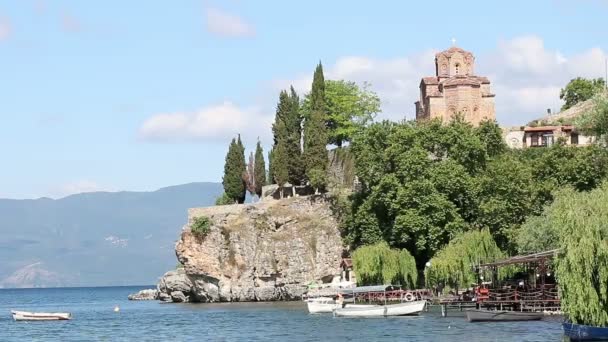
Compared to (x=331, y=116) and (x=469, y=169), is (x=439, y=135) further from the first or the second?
(x=331, y=116)

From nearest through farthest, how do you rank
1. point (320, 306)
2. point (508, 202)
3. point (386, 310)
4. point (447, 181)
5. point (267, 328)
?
point (267, 328), point (386, 310), point (320, 306), point (508, 202), point (447, 181)

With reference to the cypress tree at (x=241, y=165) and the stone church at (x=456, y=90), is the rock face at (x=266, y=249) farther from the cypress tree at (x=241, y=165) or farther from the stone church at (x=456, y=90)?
the stone church at (x=456, y=90)

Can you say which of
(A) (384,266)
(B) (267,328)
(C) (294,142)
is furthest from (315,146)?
(B) (267,328)

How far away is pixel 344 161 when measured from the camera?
88.0 m

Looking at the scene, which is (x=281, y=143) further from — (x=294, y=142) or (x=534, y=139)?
(x=534, y=139)

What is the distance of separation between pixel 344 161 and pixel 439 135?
1388cm

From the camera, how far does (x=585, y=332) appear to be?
120 ft

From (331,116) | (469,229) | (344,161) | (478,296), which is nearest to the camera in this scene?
(478,296)

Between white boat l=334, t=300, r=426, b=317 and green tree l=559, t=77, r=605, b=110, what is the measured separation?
155ft

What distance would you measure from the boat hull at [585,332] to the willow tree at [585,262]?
0.65 feet

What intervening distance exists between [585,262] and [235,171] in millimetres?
56049

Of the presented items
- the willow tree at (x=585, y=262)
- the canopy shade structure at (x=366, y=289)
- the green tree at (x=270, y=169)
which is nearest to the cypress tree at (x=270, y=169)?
the green tree at (x=270, y=169)

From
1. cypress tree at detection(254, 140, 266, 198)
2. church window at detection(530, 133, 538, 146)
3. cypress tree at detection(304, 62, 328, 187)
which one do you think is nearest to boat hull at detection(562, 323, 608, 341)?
cypress tree at detection(304, 62, 328, 187)

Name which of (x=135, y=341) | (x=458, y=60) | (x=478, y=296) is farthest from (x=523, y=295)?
(x=458, y=60)
